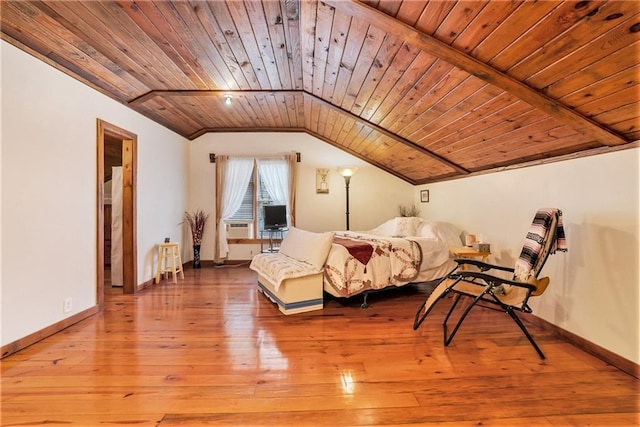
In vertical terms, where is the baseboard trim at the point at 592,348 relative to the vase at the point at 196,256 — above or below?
below

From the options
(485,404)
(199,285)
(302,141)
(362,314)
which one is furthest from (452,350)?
(302,141)

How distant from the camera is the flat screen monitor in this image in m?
5.61

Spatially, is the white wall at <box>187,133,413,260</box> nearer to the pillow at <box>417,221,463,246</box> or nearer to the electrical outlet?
the pillow at <box>417,221,463,246</box>

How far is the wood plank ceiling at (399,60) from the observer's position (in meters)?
1.75

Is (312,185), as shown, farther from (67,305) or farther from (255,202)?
(67,305)

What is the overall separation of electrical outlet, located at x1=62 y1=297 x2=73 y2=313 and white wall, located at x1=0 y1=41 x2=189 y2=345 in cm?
4

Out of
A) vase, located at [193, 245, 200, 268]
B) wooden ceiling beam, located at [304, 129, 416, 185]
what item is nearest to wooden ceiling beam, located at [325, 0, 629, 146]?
wooden ceiling beam, located at [304, 129, 416, 185]

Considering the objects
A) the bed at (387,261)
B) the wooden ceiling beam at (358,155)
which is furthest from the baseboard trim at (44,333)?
the wooden ceiling beam at (358,155)

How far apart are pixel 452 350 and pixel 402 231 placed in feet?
7.87

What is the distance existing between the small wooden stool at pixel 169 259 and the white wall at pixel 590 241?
4.61 m

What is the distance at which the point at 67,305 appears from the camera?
2828 mm

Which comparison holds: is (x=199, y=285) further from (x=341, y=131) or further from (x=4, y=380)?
(x=341, y=131)

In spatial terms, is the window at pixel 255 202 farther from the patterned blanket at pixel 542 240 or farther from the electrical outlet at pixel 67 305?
the patterned blanket at pixel 542 240

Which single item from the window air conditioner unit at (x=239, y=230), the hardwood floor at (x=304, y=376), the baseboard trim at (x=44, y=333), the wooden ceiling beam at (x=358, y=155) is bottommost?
the hardwood floor at (x=304, y=376)
